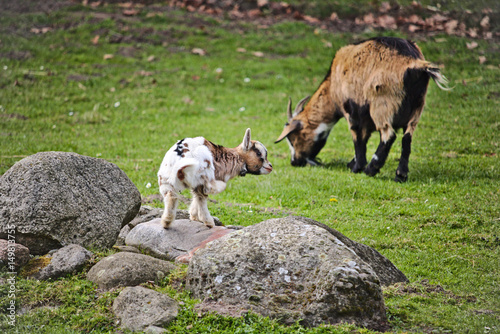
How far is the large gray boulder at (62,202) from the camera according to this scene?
589cm

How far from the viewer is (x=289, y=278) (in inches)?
198

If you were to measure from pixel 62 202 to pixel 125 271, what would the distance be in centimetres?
126

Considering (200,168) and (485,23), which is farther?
(485,23)

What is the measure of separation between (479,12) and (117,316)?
748 inches

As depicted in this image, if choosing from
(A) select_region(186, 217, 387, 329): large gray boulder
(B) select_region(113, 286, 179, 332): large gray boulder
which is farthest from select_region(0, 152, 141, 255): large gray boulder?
(A) select_region(186, 217, 387, 329): large gray boulder

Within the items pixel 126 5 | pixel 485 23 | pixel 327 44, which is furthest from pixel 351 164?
pixel 126 5

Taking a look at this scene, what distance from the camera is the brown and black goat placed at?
950 centimetres

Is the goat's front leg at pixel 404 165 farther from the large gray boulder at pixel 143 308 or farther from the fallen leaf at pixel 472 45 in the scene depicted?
the fallen leaf at pixel 472 45

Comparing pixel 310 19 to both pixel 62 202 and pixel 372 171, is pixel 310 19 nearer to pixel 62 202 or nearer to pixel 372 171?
pixel 372 171

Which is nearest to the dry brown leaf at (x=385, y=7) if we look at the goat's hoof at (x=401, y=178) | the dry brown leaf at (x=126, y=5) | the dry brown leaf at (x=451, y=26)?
the dry brown leaf at (x=451, y=26)

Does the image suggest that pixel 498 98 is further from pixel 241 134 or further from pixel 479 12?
pixel 241 134

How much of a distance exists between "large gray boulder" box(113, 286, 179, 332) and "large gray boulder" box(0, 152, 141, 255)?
57.2 inches

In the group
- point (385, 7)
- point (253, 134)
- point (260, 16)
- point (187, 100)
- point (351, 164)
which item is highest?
point (385, 7)

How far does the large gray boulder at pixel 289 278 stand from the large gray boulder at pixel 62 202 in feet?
5.22
